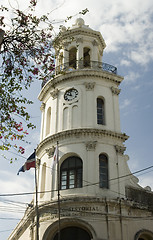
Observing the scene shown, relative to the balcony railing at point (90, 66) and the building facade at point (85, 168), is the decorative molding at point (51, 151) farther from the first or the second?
the balcony railing at point (90, 66)

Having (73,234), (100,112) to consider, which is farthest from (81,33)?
(73,234)

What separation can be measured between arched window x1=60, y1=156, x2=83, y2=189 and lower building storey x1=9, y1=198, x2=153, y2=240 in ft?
5.50

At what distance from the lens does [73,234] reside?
23.2 metres

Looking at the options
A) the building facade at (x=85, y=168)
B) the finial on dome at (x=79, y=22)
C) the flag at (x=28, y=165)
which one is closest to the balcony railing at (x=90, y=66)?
the building facade at (x=85, y=168)

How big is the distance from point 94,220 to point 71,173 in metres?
4.12

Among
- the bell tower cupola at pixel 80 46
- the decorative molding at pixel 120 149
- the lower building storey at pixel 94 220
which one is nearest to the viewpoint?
the lower building storey at pixel 94 220

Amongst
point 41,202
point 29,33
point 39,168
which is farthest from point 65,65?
point 29,33

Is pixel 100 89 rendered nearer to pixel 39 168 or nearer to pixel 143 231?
pixel 39 168

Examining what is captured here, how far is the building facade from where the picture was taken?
2275cm

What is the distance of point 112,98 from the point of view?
28.7 metres

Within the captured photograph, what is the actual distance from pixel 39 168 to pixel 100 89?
8.22 meters

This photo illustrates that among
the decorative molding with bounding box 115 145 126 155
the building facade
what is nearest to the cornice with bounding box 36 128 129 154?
the building facade

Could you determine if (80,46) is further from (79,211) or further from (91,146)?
(79,211)

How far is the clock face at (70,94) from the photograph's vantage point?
2814cm
